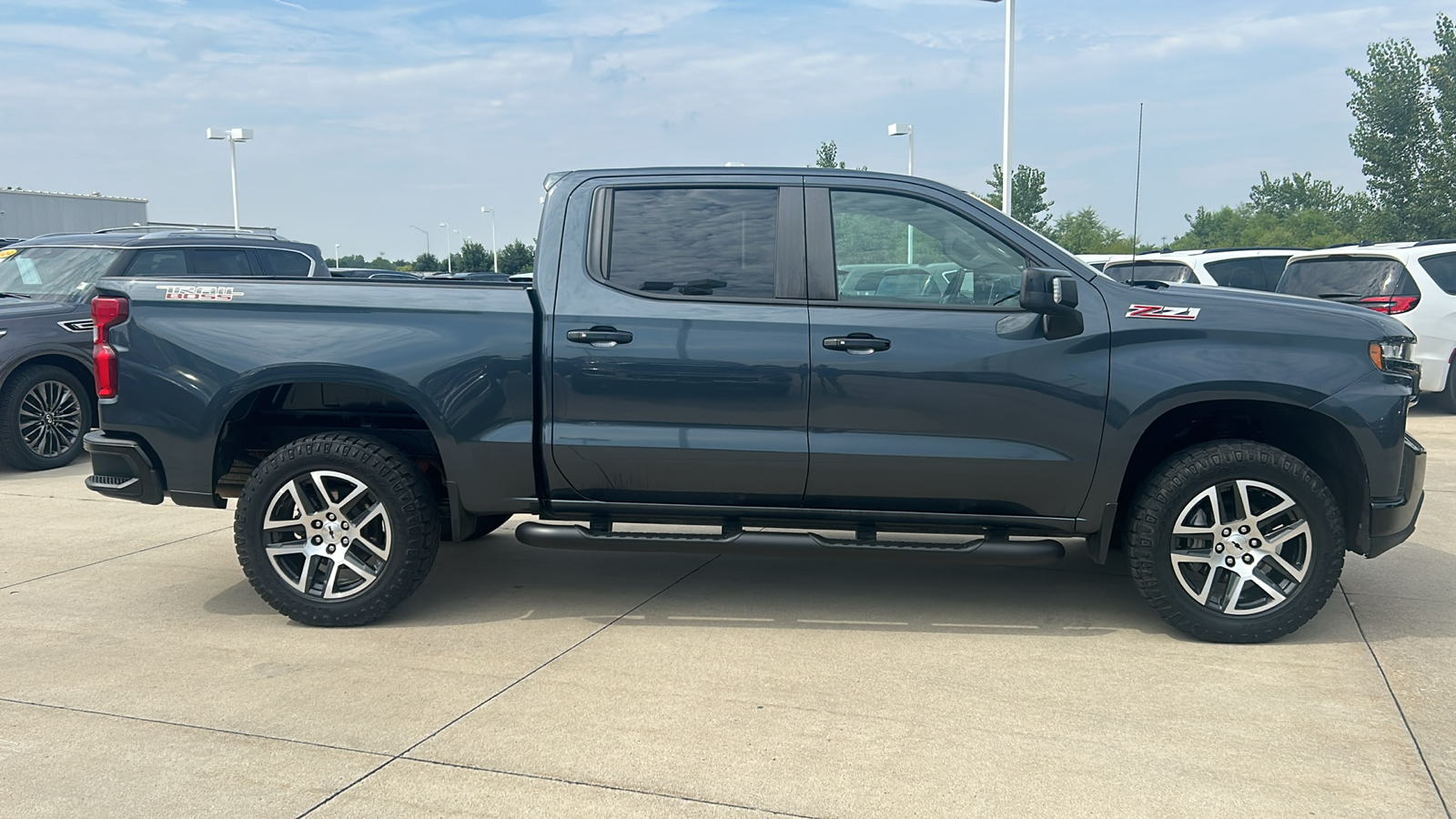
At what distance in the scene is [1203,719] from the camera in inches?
154

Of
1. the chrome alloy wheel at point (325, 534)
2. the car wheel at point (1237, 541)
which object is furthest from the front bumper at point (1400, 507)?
the chrome alloy wheel at point (325, 534)

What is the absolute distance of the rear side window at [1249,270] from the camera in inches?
544

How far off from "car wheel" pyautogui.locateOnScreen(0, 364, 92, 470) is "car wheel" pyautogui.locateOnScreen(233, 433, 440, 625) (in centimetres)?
532

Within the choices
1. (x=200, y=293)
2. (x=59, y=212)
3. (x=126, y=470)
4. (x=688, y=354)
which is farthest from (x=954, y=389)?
(x=59, y=212)

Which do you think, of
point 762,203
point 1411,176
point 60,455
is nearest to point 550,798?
point 762,203

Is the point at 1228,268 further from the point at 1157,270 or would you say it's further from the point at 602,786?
the point at 602,786

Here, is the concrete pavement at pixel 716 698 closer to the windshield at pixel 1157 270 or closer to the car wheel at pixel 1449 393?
the car wheel at pixel 1449 393

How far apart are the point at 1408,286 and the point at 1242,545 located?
863 centimetres

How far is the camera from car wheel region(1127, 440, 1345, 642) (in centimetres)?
458

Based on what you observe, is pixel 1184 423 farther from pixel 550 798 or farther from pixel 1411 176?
pixel 1411 176

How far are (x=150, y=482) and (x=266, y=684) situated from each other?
134 cm

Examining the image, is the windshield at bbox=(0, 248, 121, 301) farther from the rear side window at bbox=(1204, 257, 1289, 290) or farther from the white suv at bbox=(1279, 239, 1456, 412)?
the rear side window at bbox=(1204, 257, 1289, 290)

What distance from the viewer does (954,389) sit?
4.66 m

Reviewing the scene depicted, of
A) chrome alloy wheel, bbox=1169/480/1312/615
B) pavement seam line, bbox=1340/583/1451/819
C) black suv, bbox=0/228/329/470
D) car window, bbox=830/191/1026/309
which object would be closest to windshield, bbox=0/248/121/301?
black suv, bbox=0/228/329/470
